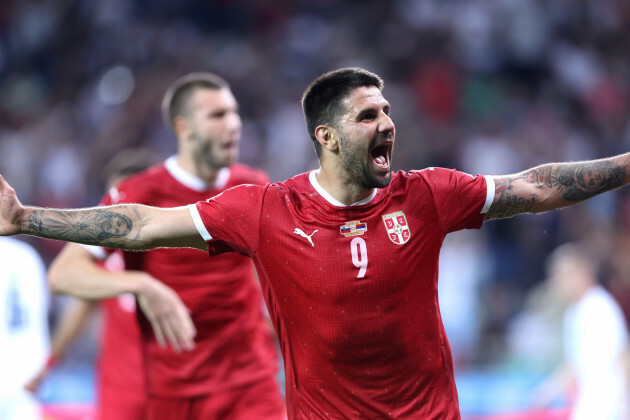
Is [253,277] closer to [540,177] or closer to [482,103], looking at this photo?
[540,177]

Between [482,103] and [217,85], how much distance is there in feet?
28.1

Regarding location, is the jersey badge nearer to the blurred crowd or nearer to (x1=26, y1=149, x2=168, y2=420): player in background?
(x1=26, y1=149, x2=168, y2=420): player in background

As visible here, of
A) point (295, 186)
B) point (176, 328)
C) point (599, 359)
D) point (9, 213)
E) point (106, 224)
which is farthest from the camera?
point (599, 359)

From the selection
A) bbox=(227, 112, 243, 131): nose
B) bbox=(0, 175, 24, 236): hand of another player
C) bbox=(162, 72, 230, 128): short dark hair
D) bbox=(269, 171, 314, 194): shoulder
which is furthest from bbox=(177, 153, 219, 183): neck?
bbox=(0, 175, 24, 236): hand of another player

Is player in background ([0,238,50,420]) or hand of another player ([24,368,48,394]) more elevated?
player in background ([0,238,50,420])

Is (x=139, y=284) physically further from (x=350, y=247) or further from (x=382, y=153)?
(x=382, y=153)

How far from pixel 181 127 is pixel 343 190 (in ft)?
7.84

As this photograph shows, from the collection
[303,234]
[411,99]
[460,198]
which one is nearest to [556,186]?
[460,198]

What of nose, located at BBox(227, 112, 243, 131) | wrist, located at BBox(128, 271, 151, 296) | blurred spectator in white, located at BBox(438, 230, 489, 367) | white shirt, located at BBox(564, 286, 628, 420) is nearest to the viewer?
wrist, located at BBox(128, 271, 151, 296)

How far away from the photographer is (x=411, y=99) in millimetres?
13633

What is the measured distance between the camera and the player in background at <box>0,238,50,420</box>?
677cm

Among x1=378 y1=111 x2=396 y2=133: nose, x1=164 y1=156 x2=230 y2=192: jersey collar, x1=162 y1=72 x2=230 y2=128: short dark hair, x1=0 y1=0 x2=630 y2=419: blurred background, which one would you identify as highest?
x1=0 y1=0 x2=630 y2=419: blurred background

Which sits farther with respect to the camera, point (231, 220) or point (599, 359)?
point (599, 359)

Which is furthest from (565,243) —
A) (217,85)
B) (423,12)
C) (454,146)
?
(217,85)
